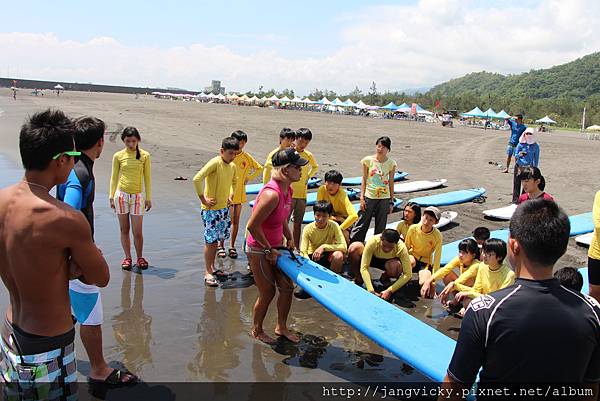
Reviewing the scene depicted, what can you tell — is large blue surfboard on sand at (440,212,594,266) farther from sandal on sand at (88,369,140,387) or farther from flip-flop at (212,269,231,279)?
sandal on sand at (88,369,140,387)

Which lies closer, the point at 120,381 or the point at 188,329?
the point at 120,381

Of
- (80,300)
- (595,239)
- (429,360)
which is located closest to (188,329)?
(80,300)

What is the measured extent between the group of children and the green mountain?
207ft

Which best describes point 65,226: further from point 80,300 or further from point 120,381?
point 120,381

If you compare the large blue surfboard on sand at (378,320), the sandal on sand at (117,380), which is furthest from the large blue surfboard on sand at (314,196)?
the sandal on sand at (117,380)

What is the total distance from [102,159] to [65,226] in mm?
13673

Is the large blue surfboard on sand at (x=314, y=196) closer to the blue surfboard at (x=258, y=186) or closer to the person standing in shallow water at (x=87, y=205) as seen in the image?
the blue surfboard at (x=258, y=186)

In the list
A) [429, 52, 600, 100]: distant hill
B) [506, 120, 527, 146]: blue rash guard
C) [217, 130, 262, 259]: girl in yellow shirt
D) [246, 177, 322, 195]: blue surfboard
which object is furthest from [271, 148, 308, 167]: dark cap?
[429, 52, 600, 100]: distant hill

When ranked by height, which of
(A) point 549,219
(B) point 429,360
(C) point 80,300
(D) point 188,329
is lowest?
(D) point 188,329

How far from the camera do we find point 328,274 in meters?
4.68

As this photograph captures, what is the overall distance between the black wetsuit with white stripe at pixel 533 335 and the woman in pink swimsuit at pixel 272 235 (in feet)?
7.65

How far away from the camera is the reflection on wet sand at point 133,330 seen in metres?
3.87

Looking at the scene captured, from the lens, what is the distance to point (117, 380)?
3443mm

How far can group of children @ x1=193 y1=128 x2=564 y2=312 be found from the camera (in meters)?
4.88
